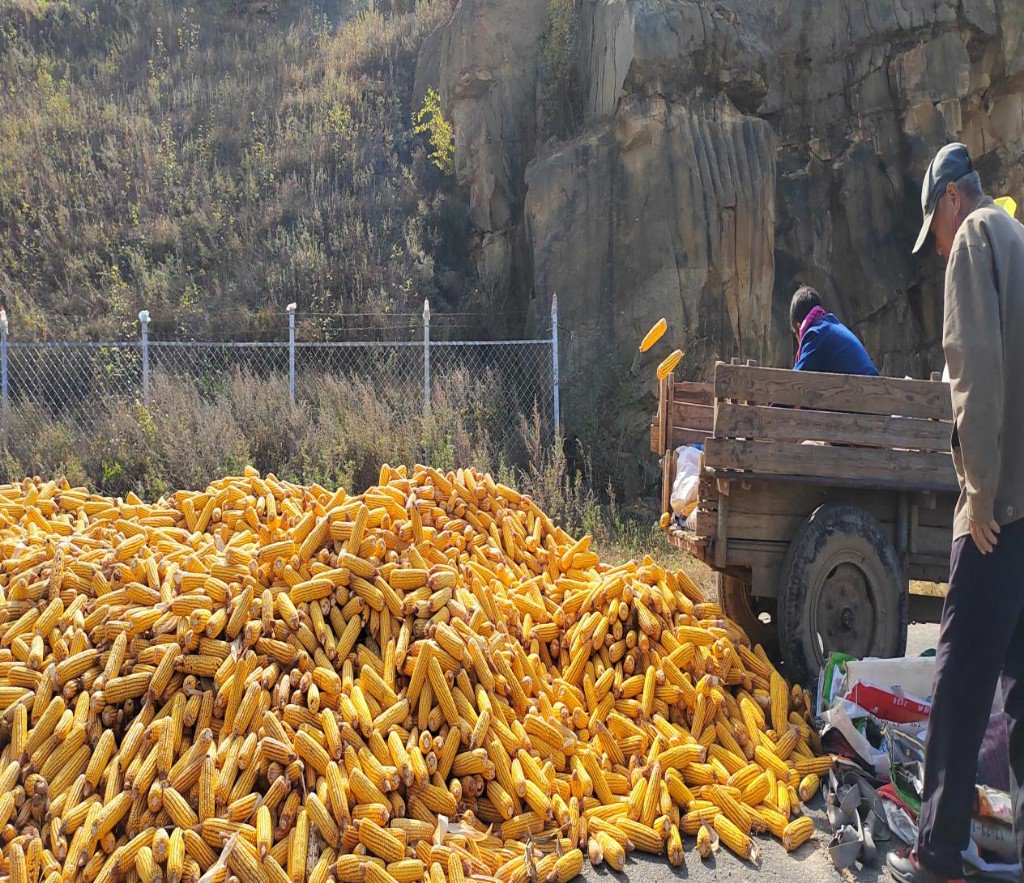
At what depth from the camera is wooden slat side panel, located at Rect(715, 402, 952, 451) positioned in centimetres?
532

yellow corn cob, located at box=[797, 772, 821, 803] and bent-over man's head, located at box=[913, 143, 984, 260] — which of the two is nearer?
bent-over man's head, located at box=[913, 143, 984, 260]

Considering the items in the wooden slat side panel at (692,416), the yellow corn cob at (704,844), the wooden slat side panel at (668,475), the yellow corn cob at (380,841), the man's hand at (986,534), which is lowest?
the yellow corn cob at (704,844)

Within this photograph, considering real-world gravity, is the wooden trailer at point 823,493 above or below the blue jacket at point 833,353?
below

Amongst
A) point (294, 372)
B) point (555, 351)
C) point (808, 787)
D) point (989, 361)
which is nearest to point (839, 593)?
point (808, 787)

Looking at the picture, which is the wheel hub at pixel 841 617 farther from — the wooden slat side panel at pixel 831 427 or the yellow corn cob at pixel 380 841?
the yellow corn cob at pixel 380 841

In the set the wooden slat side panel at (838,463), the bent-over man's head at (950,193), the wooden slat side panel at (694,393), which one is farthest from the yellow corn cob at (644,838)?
the wooden slat side panel at (694,393)

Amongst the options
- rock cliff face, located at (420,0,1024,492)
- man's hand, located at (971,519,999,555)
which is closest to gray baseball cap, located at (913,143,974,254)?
man's hand, located at (971,519,999,555)

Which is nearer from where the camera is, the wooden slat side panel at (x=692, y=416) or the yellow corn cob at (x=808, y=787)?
the yellow corn cob at (x=808, y=787)

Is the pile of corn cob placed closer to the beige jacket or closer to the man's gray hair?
the beige jacket

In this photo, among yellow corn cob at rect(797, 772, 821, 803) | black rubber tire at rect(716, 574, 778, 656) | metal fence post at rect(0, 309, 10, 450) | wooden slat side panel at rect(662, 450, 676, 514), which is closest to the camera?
yellow corn cob at rect(797, 772, 821, 803)

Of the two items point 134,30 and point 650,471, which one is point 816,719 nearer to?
point 650,471

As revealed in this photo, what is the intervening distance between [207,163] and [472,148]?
18.1 ft

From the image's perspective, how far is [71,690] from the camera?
13.6 ft

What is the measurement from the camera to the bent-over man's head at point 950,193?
12.1 feet
